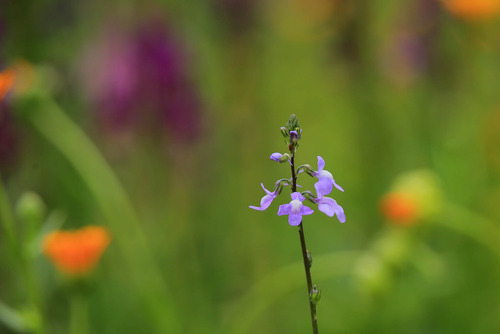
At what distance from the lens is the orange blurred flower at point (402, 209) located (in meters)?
0.95

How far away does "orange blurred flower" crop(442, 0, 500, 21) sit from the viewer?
4.25 feet

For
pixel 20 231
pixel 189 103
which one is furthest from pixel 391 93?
pixel 20 231

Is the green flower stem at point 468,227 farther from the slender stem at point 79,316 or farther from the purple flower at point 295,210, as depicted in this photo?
the purple flower at point 295,210

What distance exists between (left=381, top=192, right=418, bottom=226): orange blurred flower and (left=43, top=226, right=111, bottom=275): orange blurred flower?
0.41 m

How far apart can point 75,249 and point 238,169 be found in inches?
30.4

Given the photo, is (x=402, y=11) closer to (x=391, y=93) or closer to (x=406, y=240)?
(x=391, y=93)

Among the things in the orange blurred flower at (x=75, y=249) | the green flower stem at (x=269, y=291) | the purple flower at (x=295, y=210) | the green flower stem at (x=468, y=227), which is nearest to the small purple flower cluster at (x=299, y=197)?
the purple flower at (x=295, y=210)

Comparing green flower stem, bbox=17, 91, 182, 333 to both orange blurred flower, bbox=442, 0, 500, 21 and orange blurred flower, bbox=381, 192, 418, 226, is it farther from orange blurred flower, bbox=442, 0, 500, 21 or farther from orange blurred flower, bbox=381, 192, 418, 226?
orange blurred flower, bbox=442, 0, 500, 21

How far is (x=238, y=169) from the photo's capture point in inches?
60.7

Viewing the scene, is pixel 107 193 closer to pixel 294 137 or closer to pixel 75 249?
pixel 75 249

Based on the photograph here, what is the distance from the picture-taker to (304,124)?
6.36ft

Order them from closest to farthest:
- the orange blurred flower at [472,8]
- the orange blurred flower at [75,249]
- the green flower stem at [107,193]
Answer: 1. the orange blurred flower at [75,249]
2. the green flower stem at [107,193]
3. the orange blurred flower at [472,8]

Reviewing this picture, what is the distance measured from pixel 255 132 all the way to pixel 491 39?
2.00 ft

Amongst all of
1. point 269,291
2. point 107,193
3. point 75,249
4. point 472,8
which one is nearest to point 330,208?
point 75,249
